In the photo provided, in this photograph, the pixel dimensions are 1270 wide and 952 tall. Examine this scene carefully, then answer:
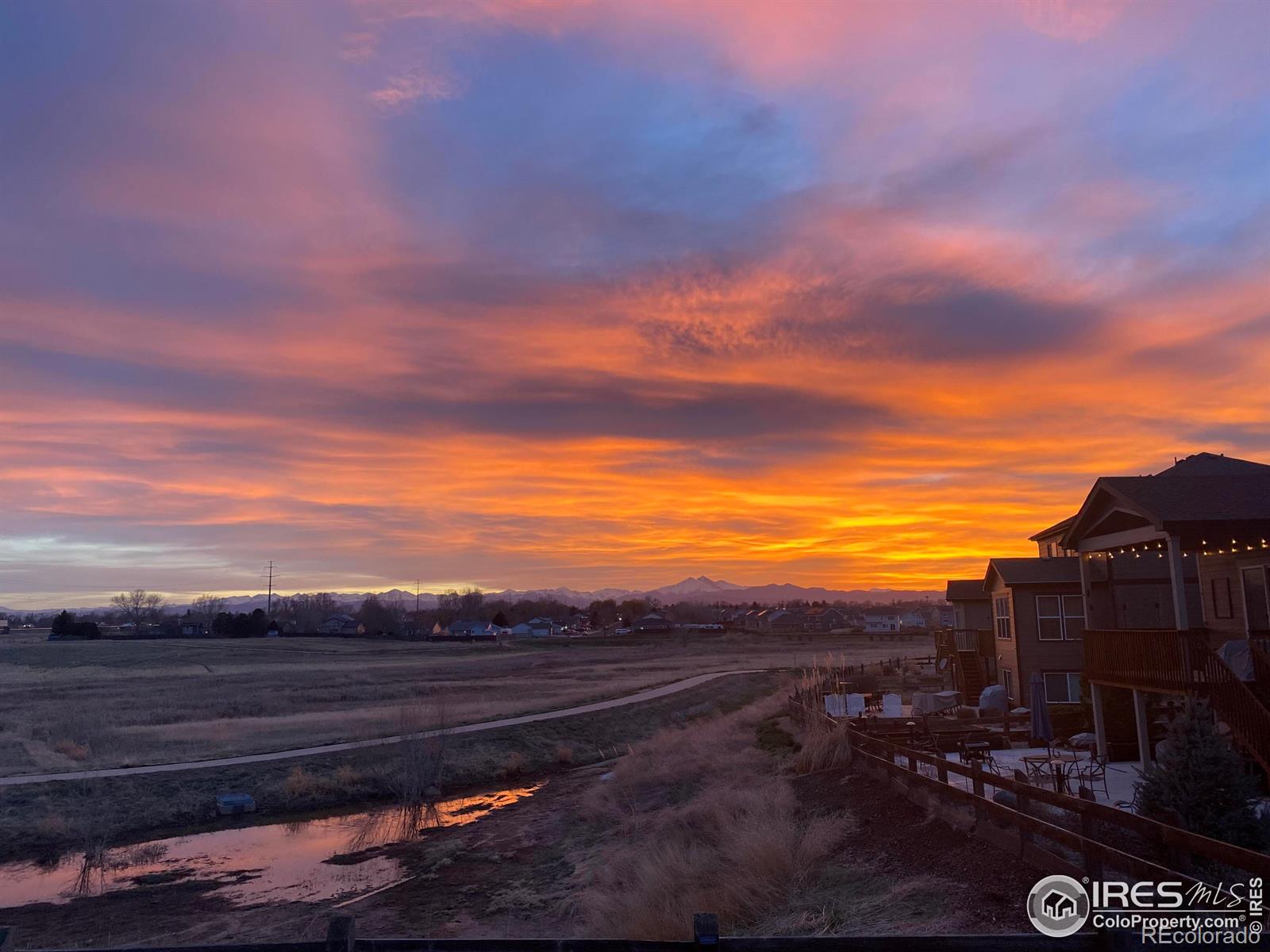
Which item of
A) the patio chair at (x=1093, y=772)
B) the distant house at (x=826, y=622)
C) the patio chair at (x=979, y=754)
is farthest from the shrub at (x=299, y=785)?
the distant house at (x=826, y=622)

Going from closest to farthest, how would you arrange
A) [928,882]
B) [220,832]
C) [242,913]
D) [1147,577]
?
[928,882] < [242,913] < [220,832] < [1147,577]

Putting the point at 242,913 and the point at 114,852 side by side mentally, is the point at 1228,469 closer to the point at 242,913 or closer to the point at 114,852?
the point at 242,913

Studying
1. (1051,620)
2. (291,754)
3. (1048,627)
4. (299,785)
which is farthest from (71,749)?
(1051,620)

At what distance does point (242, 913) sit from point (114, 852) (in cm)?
750

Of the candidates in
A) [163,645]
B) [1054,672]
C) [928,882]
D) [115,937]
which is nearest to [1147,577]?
[1054,672]

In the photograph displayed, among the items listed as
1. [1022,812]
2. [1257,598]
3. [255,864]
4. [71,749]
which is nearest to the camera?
[1022,812]

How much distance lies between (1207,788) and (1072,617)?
76.3 ft

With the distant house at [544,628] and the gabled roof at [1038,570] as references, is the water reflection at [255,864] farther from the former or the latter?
the distant house at [544,628]

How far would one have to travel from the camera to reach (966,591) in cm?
4197

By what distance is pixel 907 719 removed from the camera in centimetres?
2647

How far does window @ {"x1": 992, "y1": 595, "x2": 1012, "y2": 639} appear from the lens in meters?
33.6

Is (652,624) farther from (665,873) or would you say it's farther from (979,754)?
(665,873)

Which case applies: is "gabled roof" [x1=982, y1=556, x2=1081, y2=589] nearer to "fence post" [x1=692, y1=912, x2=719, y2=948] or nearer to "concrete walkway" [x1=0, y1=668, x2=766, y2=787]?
"concrete walkway" [x1=0, y1=668, x2=766, y2=787]

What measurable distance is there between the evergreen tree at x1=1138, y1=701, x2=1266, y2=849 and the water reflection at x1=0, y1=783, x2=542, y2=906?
15808mm
